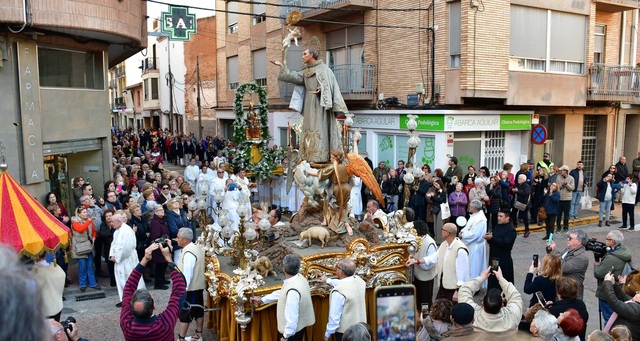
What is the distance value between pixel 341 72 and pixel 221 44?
1351 centimetres

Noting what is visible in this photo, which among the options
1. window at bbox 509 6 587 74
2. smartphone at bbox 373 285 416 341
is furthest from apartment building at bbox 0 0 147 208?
window at bbox 509 6 587 74

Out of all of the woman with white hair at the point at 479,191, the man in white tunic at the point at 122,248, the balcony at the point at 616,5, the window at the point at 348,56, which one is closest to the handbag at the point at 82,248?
the man in white tunic at the point at 122,248

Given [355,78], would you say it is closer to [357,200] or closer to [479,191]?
[357,200]

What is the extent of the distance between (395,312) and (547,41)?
14.5 meters

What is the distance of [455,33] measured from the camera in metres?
16.5

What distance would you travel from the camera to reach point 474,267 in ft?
30.1

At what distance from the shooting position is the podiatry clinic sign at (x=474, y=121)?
16603 millimetres

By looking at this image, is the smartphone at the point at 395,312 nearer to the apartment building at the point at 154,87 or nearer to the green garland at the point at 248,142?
the green garland at the point at 248,142

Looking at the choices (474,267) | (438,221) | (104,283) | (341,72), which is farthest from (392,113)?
(104,283)

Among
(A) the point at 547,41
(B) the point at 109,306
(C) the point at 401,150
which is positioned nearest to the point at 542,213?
(C) the point at 401,150

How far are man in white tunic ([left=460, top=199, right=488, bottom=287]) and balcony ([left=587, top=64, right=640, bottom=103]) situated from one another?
12075mm

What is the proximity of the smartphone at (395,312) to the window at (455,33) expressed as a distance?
11.9 m

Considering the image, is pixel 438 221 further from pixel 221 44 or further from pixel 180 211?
pixel 221 44

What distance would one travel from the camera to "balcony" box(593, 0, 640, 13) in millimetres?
18578
